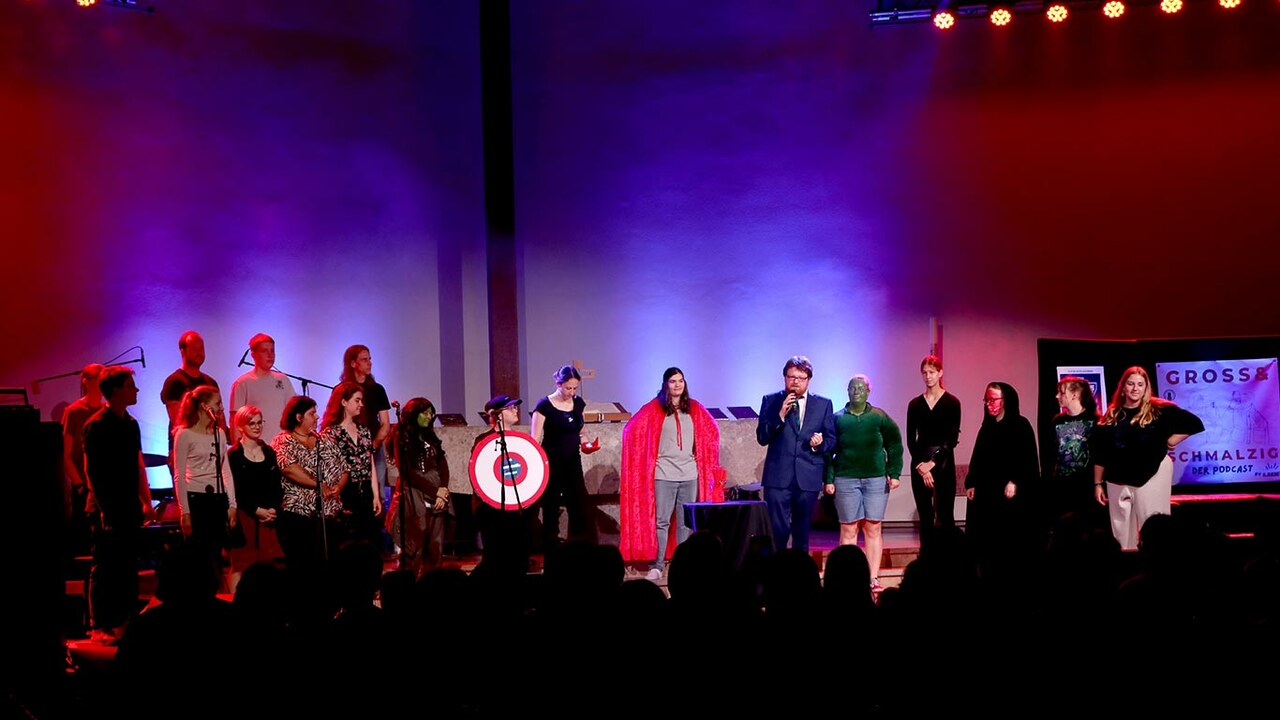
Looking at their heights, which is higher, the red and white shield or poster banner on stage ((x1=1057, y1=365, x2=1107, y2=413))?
poster banner on stage ((x1=1057, y1=365, x2=1107, y2=413))

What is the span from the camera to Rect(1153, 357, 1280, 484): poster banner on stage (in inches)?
358

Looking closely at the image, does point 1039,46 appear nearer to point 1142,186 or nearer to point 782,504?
point 1142,186

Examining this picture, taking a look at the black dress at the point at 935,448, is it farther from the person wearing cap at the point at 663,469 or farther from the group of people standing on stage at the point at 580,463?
the person wearing cap at the point at 663,469

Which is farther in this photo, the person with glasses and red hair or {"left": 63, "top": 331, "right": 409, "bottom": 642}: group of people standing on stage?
the person with glasses and red hair

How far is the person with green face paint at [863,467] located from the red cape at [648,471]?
98 cm

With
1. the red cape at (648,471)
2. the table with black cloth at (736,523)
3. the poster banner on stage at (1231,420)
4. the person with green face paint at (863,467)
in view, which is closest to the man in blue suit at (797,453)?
the person with green face paint at (863,467)

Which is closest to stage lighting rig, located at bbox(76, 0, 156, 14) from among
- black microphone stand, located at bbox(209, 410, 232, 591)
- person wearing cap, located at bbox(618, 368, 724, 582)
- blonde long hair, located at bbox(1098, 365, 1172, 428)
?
black microphone stand, located at bbox(209, 410, 232, 591)

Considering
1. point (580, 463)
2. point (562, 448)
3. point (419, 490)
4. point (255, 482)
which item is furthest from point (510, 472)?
point (255, 482)

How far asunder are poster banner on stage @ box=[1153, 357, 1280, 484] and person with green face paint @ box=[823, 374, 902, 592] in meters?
2.81

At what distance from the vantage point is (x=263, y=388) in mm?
9031

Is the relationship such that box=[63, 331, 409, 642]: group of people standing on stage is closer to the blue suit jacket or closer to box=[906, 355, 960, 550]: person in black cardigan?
the blue suit jacket

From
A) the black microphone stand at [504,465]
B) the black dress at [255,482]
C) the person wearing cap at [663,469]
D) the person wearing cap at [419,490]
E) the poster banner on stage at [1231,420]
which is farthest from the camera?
the poster banner on stage at [1231,420]

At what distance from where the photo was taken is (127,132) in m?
10.7

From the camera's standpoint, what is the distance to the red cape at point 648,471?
335 inches
